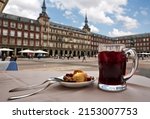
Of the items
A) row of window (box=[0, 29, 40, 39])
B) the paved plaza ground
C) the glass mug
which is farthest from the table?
row of window (box=[0, 29, 40, 39])

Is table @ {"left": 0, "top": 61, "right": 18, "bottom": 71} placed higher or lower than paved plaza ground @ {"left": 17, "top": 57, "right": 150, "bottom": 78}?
higher

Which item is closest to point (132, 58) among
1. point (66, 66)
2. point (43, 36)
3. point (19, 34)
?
point (66, 66)

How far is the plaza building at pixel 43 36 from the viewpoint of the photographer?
3819 cm

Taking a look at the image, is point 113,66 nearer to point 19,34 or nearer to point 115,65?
point 115,65

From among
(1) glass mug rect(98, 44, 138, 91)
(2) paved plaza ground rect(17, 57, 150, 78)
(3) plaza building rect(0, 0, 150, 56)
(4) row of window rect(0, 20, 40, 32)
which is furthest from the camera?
(3) plaza building rect(0, 0, 150, 56)

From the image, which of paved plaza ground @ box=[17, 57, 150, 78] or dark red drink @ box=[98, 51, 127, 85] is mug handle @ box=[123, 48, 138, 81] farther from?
paved plaza ground @ box=[17, 57, 150, 78]

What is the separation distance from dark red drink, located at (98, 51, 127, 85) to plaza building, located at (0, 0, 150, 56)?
2951 cm

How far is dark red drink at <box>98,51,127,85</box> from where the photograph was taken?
0.88 meters

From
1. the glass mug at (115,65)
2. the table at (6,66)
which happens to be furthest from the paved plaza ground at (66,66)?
the glass mug at (115,65)

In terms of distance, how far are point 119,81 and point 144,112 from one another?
9.2 inches

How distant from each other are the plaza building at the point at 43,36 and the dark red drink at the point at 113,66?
2951 cm

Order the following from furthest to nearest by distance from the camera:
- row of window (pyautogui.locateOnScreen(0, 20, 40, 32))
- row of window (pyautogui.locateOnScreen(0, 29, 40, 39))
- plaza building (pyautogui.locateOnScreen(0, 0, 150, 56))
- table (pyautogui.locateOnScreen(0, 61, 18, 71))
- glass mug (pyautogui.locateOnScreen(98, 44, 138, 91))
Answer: plaza building (pyautogui.locateOnScreen(0, 0, 150, 56)) < row of window (pyautogui.locateOnScreen(0, 20, 40, 32)) < row of window (pyautogui.locateOnScreen(0, 29, 40, 39)) < table (pyautogui.locateOnScreen(0, 61, 18, 71)) < glass mug (pyautogui.locateOnScreen(98, 44, 138, 91))

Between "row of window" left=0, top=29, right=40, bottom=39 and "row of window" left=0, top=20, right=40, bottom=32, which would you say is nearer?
"row of window" left=0, top=29, right=40, bottom=39

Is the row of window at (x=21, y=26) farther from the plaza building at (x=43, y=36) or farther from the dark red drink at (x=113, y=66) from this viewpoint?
the dark red drink at (x=113, y=66)
